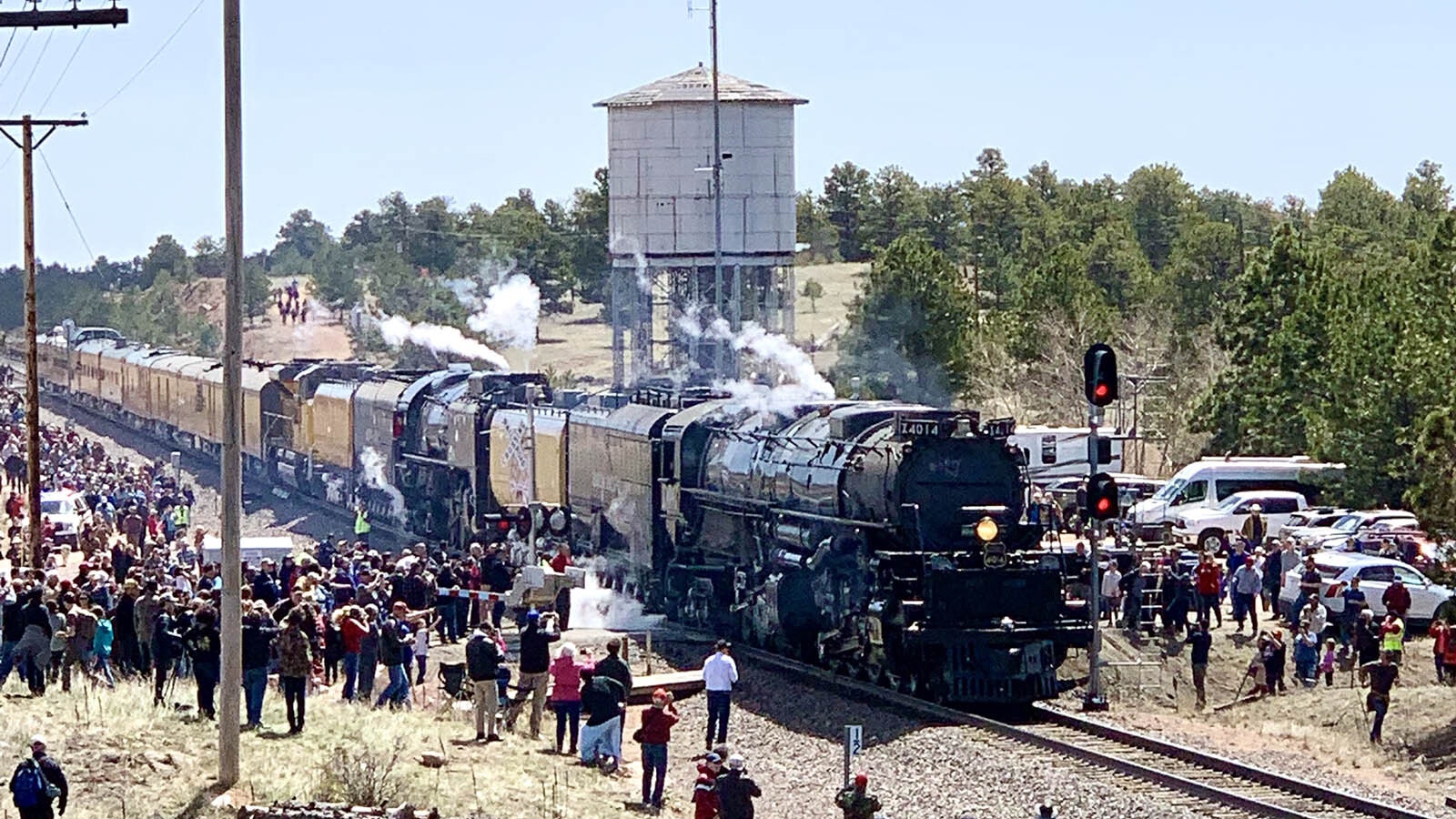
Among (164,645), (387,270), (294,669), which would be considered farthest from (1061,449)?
(387,270)

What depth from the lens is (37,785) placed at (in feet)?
50.6

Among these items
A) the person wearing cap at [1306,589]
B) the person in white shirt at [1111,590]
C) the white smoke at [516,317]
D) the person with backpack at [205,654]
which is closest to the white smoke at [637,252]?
the white smoke at [516,317]

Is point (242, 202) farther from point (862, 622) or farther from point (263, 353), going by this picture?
point (263, 353)

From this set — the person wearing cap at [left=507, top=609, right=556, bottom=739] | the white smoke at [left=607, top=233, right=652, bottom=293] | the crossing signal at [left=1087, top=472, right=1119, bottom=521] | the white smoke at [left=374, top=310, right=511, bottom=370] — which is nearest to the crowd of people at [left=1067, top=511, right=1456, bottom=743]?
the crossing signal at [left=1087, top=472, right=1119, bottom=521]

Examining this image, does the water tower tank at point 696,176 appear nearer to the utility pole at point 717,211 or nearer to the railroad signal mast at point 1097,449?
the utility pole at point 717,211

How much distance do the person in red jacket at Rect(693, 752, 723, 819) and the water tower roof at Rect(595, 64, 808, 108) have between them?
38.3 metres

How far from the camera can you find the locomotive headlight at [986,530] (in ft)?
78.8

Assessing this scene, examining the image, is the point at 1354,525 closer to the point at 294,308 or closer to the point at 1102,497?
the point at 1102,497

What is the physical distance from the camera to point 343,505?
50.4 metres

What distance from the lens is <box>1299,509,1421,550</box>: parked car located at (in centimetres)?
3741

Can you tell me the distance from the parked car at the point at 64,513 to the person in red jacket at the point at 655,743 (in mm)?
24453

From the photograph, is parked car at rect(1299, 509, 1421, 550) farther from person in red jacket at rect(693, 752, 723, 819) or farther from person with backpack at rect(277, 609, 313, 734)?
person with backpack at rect(277, 609, 313, 734)

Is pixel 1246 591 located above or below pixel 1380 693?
above

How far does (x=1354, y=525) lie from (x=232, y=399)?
2626 cm
